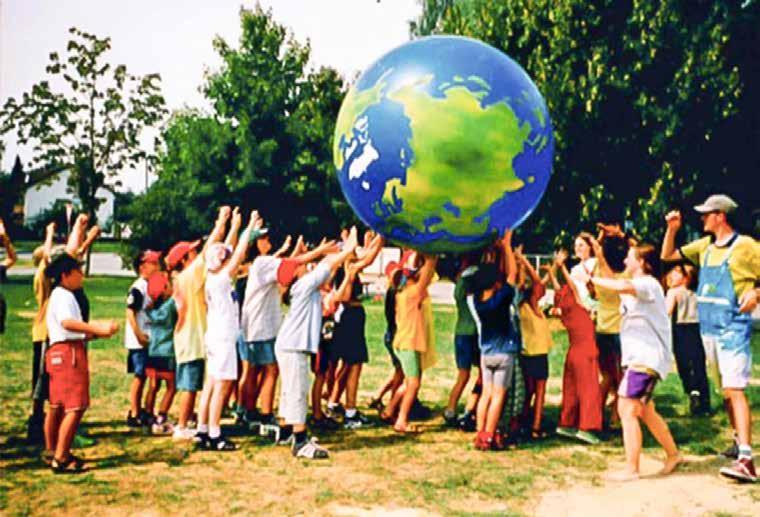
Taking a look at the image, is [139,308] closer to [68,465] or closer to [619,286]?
[68,465]

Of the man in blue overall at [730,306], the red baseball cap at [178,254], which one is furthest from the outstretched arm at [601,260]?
the red baseball cap at [178,254]

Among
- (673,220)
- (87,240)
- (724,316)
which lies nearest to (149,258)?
(87,240)

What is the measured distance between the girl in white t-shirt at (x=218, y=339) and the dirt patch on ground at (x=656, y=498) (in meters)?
2.90

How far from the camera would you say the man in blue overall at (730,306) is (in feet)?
20.9

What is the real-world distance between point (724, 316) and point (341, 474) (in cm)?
341

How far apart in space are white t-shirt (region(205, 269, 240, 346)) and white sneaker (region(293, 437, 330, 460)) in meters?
1.12

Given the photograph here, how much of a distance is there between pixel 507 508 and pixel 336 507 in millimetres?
1197

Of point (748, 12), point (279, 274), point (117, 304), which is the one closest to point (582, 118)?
point (748, 12)

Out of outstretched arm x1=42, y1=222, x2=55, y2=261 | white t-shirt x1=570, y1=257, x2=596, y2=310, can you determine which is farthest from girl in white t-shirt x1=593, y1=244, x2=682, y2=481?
outstretched arm x1=42, y1=222, x2=55, y2=261

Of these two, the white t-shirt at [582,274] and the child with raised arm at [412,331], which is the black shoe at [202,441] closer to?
the child with raised arm at [412,331]

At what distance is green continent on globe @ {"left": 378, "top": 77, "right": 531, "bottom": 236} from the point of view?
550 centimetres

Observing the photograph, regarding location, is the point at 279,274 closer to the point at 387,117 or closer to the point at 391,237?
the point at 391,237

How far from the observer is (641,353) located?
6.27m

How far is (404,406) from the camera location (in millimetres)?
7723
